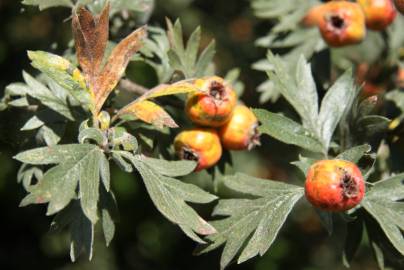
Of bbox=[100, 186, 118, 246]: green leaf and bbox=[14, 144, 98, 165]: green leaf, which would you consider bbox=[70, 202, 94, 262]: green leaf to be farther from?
bbox=[14, 144, 98, 165]: green leaf

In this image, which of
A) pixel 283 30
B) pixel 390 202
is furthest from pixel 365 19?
pixel 390 202

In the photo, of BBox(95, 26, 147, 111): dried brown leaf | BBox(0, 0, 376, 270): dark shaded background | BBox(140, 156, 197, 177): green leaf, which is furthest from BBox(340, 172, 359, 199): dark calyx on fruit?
BBox(0, 0, 376, 270): dark shaded background

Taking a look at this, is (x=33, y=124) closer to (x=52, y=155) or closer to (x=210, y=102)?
(x=52, y=155)

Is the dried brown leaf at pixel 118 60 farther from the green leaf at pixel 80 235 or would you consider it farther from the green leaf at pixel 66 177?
the green leaf at pixel 80 235

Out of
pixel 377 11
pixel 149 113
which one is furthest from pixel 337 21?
pixel 149 113

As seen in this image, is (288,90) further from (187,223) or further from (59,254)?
(59,254)
